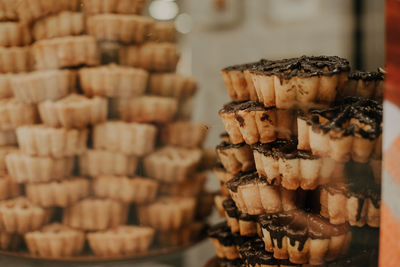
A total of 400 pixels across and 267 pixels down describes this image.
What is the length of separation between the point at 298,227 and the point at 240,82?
274mm

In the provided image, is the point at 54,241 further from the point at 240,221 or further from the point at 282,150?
the point at 282,150

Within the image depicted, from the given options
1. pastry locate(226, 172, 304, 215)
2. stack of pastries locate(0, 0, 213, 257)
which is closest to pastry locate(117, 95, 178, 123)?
stack of pastries locate(0, 0, 213, 257)

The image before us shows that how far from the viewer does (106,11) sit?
117 centimetres

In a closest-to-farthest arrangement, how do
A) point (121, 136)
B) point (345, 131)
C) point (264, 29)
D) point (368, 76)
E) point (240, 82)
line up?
point (345, 131) → point (368, 76) → point (240, 82) → point (121, 136) → point (264, 29)

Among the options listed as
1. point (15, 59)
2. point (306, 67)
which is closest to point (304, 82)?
point (306, 67)

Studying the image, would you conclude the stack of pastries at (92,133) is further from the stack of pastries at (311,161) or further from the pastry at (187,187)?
the stack of pastries at (311,161)

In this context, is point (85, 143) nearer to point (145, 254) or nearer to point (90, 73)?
point (90, 73)

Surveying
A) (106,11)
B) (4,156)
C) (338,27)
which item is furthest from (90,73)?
(338,27)

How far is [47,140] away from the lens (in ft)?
3.63

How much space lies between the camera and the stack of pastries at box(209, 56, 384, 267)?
0.59 metres

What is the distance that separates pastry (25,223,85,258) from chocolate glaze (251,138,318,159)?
68 centimetres

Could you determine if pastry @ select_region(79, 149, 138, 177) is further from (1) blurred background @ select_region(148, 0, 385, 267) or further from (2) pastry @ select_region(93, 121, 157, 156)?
(1) blurred background @ select_region(148, 0, 385, 267)

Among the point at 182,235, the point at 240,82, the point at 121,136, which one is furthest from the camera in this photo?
the point at 182,235

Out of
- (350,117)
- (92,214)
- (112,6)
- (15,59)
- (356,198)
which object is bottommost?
(92,214)
